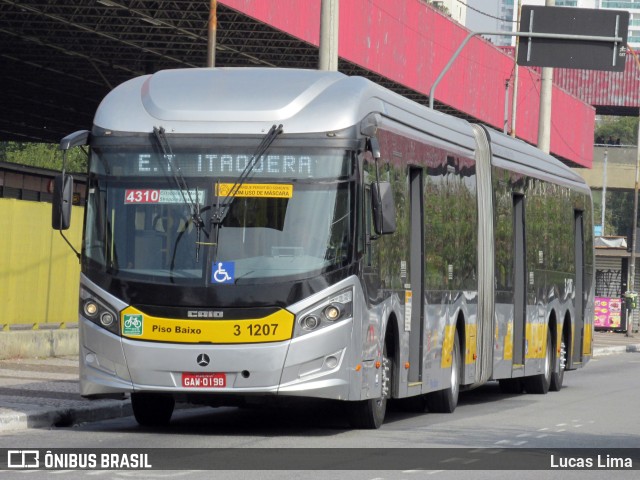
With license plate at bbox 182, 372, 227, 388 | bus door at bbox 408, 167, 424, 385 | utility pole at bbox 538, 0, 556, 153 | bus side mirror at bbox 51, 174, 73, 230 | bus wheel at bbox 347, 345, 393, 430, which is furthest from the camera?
utility pole at bbox 538, 0, 556, 153

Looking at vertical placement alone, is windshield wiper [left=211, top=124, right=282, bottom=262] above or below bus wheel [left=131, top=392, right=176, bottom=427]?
above

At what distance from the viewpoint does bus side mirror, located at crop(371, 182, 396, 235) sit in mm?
14336

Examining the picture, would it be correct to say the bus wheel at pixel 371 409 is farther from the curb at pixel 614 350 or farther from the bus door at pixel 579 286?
the curb at pixel 614 350

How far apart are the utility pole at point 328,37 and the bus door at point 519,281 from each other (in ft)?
14.4

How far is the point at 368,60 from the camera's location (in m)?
42.0

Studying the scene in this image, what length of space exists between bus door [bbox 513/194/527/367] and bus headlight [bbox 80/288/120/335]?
889 centimetres

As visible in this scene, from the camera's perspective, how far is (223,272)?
1402 centimetres

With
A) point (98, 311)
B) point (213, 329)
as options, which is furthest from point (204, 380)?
point (98, 311)

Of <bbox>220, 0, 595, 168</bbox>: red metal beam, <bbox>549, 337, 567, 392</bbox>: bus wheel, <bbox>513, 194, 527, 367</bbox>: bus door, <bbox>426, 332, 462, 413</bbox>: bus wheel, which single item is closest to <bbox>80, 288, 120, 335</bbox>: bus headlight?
Answer: <bbox>426, 332, 462, 413</bbox>: bus wheel

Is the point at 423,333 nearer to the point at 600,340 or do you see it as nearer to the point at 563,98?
the point at 600,340

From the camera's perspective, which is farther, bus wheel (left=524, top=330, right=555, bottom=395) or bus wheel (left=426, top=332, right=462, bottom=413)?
bus wheel (left=524, top=330, right=555, bottom=395)

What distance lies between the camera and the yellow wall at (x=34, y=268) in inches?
931

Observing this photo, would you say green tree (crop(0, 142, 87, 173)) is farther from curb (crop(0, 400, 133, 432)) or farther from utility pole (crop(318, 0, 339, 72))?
curb (crop(0, 400, 133, 432))

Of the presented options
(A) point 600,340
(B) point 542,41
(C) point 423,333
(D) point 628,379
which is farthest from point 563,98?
(C) point 423,333
